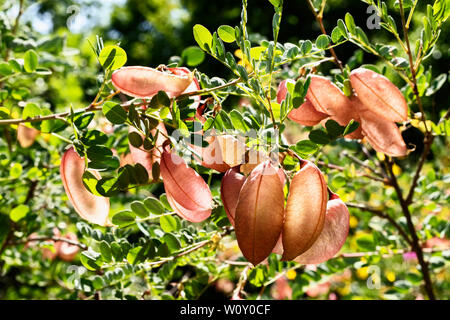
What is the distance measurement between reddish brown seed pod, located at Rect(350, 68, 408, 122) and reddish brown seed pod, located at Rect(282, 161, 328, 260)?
0.12m

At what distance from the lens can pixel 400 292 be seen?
820 millimetres

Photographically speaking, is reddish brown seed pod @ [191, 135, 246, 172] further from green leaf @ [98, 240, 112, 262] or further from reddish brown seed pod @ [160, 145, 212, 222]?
green leaf @ [98, 240, 112, 262]

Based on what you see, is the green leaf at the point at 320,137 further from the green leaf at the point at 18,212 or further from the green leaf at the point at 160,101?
the green leaf at the point at 18,212

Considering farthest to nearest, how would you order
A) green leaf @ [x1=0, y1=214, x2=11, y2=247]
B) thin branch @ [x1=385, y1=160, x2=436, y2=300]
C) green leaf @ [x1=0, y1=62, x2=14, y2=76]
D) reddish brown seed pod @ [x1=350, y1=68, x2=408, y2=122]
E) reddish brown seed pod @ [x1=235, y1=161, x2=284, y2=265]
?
green leaf @ [x1=0, y1=214, x2=11, y2=247]
thin branch @ [x1=385, y1=160, x2=436, y2=300]
green leaf @ [x1=0, y1=62, x2=14, y2=76]
reddish brown seed pod @ [x1=350, y1=68, x2=408, y2=122]
reddish brown seed pod @ [x1=235, y1=161, x2=284, y2=265]

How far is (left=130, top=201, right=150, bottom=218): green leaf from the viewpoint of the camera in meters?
0.50

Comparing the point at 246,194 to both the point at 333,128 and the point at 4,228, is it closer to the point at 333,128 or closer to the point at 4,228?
the point at 333,128

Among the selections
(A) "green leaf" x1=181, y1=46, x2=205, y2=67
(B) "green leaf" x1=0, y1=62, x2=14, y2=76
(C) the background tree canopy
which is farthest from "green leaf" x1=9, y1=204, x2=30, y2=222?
(A) "green leaf" x1=181, y1=46, x2=205, y2=67

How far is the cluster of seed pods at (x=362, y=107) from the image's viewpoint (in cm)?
45

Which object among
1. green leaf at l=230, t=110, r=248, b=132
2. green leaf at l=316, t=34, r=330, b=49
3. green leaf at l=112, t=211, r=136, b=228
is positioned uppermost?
green leaf at l=316, t=34, r=330, b=49

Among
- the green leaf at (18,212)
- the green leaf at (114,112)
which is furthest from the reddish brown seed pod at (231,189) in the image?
the green leaf at (18,212)

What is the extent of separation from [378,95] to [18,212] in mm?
548

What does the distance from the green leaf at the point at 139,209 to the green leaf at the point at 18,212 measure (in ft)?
0.98
